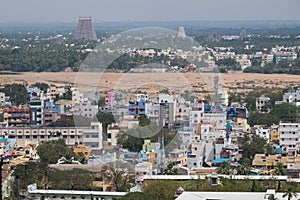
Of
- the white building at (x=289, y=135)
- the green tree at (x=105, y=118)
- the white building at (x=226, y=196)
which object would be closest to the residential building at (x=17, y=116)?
the green tree at (x=105, y=118)

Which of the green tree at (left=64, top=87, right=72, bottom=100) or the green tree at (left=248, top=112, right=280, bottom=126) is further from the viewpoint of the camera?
the green tree at (left=64, top=87, right=72, bottom=100)

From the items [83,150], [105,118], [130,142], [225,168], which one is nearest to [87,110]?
[105,118]

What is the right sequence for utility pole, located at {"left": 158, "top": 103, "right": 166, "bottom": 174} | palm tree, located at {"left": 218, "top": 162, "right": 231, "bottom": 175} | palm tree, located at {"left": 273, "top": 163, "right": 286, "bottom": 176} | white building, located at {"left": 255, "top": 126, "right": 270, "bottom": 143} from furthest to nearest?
white building, located at {"left": 255, "top": 126, "right": 270, "bottom": 143}, utility pole, located at {"left": 158, "top": 103, "right": 166, "bottom": 174}, palm tree, located at {"left": 273, "top": 163, "right": 286, "bottom": 176}, palm tree, located at {"left": 218, "top": 162, "right": 231, "bottom": 175}

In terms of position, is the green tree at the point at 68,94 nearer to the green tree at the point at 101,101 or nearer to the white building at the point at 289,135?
the green tree at the point at 101,101

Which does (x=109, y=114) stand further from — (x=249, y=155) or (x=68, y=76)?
(x=68, y=76)

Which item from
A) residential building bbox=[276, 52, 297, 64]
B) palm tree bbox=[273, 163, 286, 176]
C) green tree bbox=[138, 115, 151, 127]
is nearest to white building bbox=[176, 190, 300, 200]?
palm tree bbox=[273, 163, 286, 176]

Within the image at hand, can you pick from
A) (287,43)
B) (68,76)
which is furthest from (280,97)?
Answer: (287,43)

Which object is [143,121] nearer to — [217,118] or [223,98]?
[217,118]

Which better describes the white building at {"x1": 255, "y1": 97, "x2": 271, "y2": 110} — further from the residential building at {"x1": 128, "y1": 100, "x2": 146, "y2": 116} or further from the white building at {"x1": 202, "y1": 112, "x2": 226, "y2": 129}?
the residential building at {"x1": 128, "y1": 100, "x2": 146, "y2": 116}
